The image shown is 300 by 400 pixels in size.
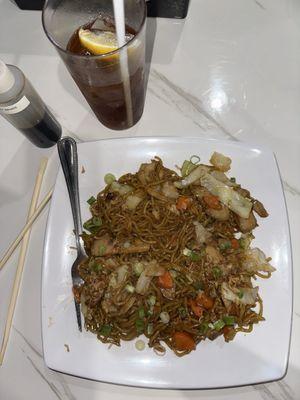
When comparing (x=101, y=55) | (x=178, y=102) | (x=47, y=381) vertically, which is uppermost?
→ (x=101, y=55)

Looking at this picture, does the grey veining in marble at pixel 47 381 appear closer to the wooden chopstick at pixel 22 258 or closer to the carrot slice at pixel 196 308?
the wooden chopstick at pixel 22 258

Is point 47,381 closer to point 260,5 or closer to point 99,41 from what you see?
point 99,41

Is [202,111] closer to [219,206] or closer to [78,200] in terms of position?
[219,206]

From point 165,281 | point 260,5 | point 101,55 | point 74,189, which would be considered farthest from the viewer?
point 260,5

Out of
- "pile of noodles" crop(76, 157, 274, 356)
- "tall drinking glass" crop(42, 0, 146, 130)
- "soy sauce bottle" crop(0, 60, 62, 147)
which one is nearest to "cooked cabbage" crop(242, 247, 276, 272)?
"pile of noodles" crop(76, 157, 274, 356)

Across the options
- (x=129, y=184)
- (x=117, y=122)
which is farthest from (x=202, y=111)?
(x=129, y=184)

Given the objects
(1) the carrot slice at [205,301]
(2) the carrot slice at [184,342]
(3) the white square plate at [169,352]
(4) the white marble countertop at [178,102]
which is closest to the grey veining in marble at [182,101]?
(4) the white marble countertop at [178,102]

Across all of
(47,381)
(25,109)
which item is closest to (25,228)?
(25,109)
